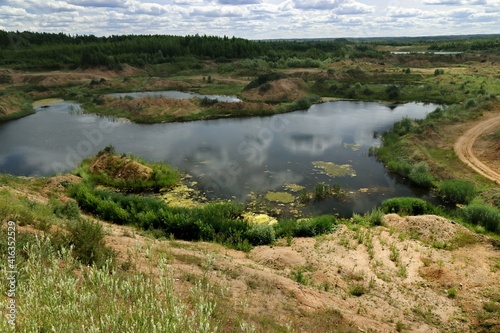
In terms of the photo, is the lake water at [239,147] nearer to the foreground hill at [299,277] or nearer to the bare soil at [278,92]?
the foreground hill at [299,277]

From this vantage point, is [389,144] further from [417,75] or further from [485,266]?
[417,75]

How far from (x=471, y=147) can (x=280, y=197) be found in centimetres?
2092

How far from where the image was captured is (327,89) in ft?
206

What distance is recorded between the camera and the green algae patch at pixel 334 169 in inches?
1062

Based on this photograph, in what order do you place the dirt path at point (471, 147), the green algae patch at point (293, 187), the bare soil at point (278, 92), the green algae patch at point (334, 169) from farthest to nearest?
the bare soil at point (278, 92), the green algae patch at point (334, 169), the dirt path at point (471, 147), the green algae patch at point (293, 187)

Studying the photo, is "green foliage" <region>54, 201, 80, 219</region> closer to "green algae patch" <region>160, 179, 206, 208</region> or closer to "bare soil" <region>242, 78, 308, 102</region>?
"green algae patch" <region>160, 179, 206, 208</region>

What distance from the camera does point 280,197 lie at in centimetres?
2273

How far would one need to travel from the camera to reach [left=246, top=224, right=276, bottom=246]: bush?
16766 millimetres

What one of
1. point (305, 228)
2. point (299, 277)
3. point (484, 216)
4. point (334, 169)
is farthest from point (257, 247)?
point (334, 169)

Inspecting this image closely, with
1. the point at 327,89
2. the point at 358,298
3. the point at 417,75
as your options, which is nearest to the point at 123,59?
the point at 327,89

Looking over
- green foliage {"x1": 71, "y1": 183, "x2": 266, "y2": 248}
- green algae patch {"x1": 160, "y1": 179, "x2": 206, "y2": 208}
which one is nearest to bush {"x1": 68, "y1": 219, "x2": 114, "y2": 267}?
green foliage {"x1": 71, "y1": 183, "x2": 266, "y2": 248}

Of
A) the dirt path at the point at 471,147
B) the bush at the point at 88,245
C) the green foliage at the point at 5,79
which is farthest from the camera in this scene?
the green foliage at the point at 5,79

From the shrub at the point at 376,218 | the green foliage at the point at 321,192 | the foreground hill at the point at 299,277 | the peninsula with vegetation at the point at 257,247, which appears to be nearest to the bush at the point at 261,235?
the peninsula with vegetation at the point at 257,247

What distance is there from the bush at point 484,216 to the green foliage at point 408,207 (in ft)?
5.51
